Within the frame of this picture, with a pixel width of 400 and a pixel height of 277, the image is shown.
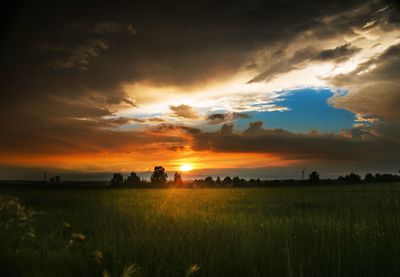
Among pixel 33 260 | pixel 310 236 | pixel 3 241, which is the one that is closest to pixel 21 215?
pixel 3 241

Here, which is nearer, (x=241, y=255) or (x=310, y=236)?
(x=241, y=255)

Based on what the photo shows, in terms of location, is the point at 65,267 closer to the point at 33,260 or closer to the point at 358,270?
the point at 33,260

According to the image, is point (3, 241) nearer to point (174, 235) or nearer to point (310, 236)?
point (174, 235)

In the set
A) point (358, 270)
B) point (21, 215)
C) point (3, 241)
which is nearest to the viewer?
point (358, 270)

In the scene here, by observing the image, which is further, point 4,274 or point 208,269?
point 4,274

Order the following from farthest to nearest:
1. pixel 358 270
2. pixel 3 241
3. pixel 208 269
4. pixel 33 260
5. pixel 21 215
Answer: pixel 21 215
pixel 3 241
pixel 33 260
pixel 358 270
pixel 208 269

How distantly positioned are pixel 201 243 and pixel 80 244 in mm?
2316

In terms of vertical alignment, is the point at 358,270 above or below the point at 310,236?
below

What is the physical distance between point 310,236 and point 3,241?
17.4 feet

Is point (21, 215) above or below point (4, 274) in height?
above

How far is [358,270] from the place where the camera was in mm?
4961

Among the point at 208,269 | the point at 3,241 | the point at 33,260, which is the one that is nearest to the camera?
the point at 208,269

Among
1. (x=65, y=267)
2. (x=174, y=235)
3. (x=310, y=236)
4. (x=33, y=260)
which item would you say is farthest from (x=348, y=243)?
(x=33, y=260)

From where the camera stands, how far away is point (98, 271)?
473cm
